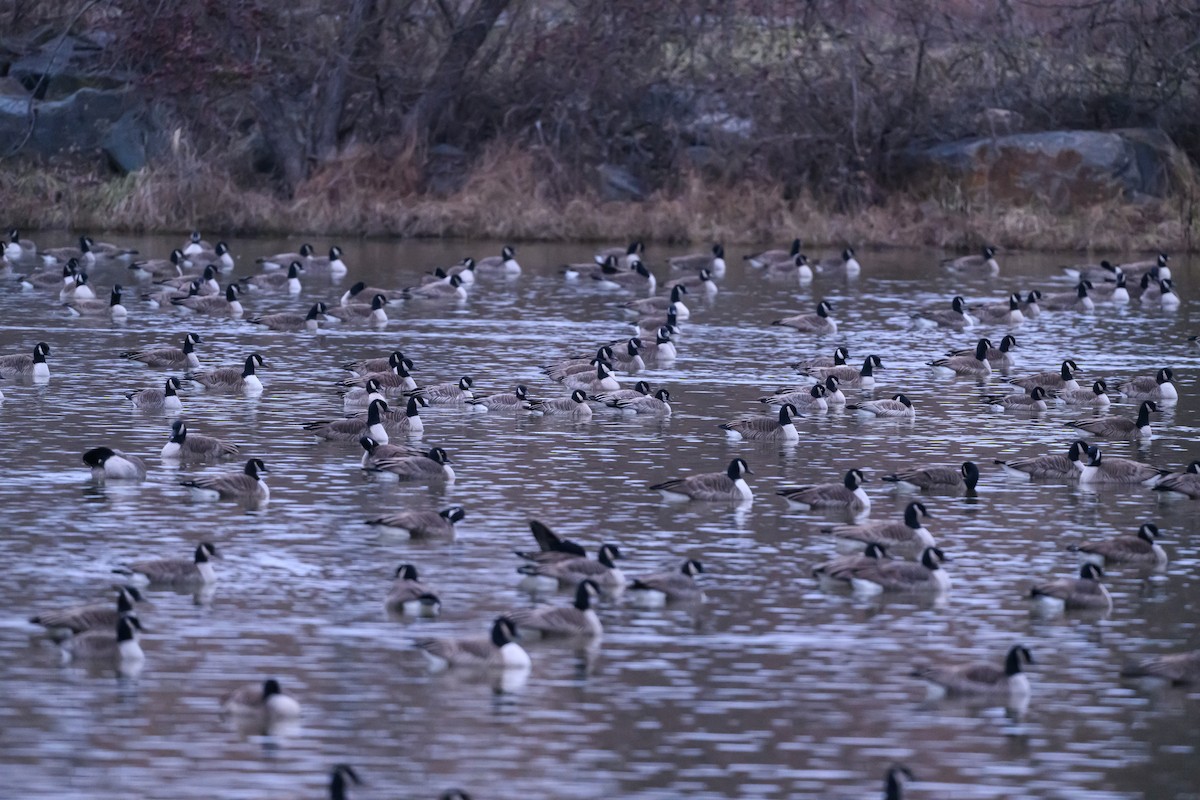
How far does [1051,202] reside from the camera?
1809 inches

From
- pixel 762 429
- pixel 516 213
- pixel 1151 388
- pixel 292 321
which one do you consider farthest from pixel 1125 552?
pixel 516 213

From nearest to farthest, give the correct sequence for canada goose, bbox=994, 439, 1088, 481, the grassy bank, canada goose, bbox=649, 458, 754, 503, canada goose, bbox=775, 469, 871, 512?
canada goose, bbox=775, 469, 871, 512 < canada goose, bbox=649, 458, 754, 503 < canada goose, bbox=994, 439, 1088, 481 < the grassy bank

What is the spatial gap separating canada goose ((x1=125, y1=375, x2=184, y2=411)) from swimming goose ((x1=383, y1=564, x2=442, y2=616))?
9.93m

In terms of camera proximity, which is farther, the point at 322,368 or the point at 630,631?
the point at 322,368

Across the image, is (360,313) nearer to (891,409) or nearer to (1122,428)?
(891,409)

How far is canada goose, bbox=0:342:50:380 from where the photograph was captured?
82.4ft

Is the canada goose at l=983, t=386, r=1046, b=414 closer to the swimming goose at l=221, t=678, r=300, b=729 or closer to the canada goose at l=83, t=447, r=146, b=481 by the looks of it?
the canada goose at l=83, t=447, r=146, b=481

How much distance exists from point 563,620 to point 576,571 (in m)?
1.22

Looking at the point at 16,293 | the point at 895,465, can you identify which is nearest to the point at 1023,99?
the point at 16,293

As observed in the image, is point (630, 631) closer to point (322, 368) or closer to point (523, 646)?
point (523, 646)

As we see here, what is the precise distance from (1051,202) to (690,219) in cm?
837

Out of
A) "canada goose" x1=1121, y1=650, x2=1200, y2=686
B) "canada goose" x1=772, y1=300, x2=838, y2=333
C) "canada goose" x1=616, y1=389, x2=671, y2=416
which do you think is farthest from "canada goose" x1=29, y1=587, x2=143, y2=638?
"canada goose" x1=772, y1=300, x2=838, y2=333

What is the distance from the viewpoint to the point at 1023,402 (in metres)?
24.7

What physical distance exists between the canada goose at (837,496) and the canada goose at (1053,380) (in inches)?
308
